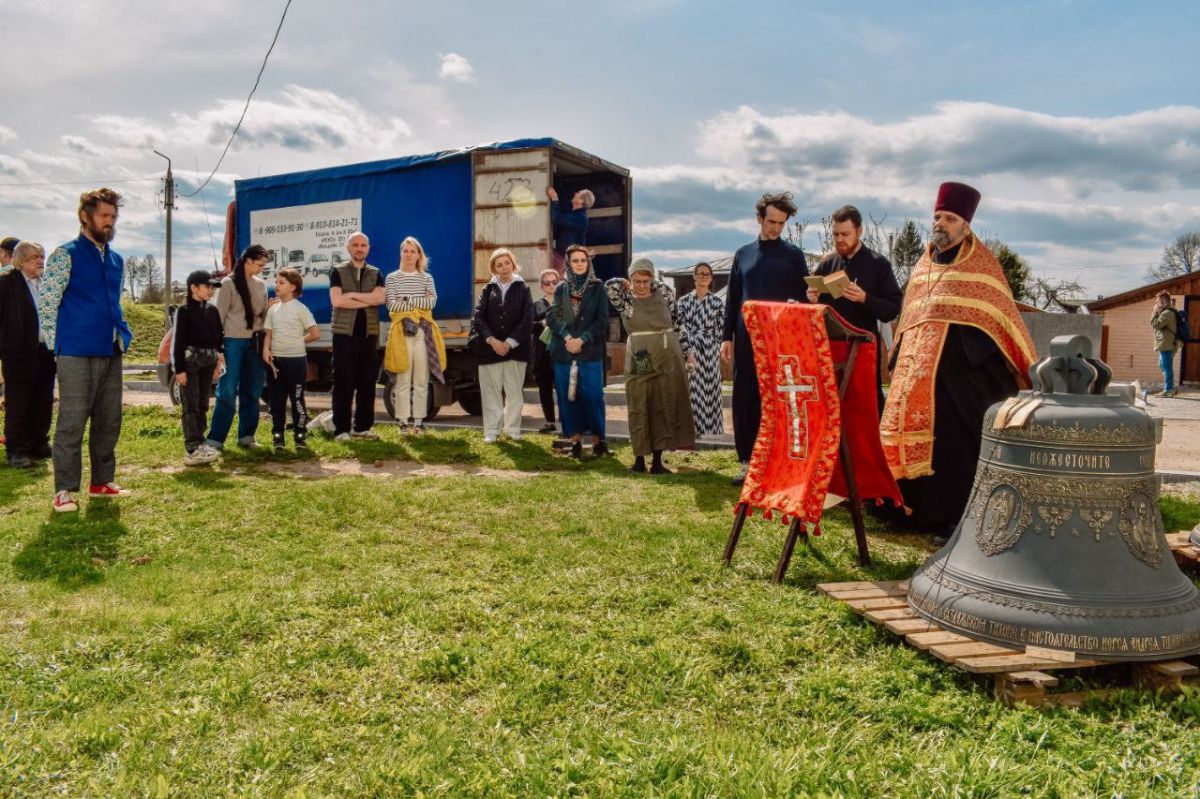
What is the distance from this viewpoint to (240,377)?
25.8 feet

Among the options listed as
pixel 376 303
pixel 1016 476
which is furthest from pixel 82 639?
pixel 376 303

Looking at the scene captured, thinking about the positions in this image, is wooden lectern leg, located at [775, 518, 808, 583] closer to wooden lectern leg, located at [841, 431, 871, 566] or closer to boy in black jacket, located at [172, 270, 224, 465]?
wooden lectern leg, located at [841, 431, 871, 566]

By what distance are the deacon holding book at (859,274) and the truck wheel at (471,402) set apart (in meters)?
6.61

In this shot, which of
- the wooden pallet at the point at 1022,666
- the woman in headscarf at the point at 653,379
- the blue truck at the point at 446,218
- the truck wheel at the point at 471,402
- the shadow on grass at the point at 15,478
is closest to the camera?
the wooden pallet at the point at 1022,666

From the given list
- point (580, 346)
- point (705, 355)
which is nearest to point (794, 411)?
point (580, 346)

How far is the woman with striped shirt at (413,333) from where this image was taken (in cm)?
858

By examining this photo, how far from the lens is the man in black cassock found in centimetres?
604

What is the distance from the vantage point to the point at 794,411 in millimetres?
4109

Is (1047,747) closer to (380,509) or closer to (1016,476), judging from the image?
(1016,476)

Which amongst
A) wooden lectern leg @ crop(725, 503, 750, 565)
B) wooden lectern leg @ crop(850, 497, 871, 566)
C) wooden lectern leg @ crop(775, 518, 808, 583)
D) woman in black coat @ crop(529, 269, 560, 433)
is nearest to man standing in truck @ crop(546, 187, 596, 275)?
woman in black coat @ crop(529, 269, 560, 433)

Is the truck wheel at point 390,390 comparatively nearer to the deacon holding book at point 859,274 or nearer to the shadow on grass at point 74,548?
the shadow on grass at point 74,548

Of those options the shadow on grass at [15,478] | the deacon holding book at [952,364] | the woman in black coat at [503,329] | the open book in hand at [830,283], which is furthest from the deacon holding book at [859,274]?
the shadow on grass at [15,478]

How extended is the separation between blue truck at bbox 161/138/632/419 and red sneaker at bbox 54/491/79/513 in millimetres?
4078

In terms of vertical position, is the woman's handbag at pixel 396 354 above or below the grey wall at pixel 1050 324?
below
